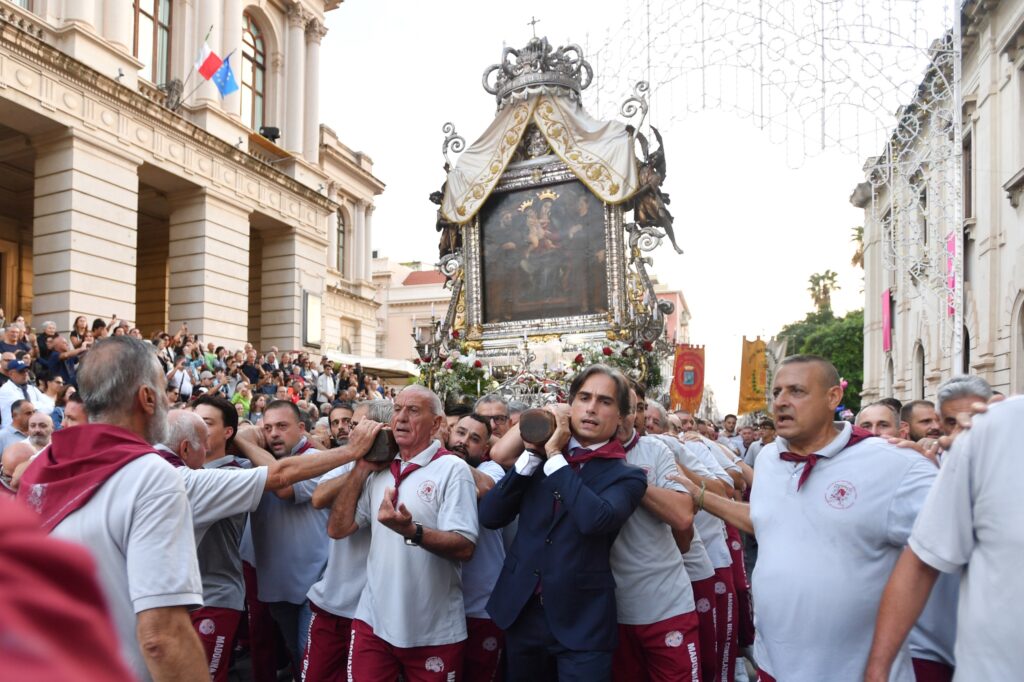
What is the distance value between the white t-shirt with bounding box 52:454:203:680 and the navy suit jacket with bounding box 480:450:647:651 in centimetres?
168

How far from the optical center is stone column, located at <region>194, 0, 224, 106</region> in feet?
68.9

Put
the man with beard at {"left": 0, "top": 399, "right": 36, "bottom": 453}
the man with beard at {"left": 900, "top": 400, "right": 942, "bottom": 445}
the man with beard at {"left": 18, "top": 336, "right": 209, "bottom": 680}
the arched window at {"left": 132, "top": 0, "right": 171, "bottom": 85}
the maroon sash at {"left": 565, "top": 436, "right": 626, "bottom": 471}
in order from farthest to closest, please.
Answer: the arched window at {"left": 132, "top": 0, "right": 171, "bottom": 85}
the man with beard at {"left": 0, "top": 399, "right": 36, "bottom": 453}
the man with beard at {"left": 900, "top": 400, "right": 942, "bottom": 445}
the maroon sash at {"left": 565, "top": 436, "right": 626, "bottom": 471}
the man with beard at {"left": 18, "top": 336, "right": 209, "bottom": 680}

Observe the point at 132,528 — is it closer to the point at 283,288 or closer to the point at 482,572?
the point at 482,572

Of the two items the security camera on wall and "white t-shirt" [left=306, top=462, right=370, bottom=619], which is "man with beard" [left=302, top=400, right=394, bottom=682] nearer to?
"white t-shirt" [left=306, top=462, right=370, bottom=619]

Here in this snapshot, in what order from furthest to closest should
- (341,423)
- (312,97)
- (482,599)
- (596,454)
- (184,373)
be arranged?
1. (312,97)
2. (184,373)
3. (341,423)
4. (482,599)
5. (596,454)

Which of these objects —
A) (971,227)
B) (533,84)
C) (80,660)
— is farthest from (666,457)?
(971,227)

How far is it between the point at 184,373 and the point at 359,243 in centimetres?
2375

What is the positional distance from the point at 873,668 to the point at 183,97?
2208 centimetres

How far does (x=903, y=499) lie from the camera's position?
2.99 meters

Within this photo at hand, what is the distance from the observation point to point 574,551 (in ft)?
11.8

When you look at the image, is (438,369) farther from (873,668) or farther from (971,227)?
(971,227)

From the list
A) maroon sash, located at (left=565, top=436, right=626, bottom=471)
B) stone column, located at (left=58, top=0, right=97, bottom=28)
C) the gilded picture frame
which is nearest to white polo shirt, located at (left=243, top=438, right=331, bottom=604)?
maroon sash, located at (left=565, top=436, right=626, bottom=471)

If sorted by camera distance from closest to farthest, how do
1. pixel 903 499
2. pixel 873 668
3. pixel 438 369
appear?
pixel 873 668 < pixel 903 499 < pixel 438 369

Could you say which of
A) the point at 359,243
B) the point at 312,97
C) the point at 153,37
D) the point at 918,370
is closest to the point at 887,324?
the point at 918,370
